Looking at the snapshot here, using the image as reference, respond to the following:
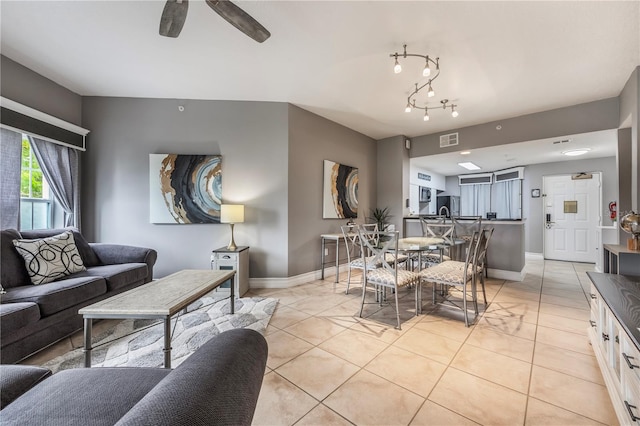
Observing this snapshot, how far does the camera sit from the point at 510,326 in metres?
2.46

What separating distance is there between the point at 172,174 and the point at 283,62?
216 cm

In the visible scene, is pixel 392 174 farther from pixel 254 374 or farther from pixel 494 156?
pixel 254 374

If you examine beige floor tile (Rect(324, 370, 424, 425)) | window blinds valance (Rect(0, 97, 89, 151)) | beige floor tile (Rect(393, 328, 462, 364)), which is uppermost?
window blinds valance (Rect(0, 97, 89, 151))

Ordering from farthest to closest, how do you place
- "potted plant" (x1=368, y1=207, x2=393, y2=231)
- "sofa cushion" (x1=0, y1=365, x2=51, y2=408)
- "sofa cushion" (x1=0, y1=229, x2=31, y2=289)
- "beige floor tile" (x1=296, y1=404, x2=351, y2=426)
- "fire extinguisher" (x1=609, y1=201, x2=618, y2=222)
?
"potted plant" (x1=368, y1=207, x2=393, y2=231) → "fire extinguisher" (x1=609, y1=201, x2=618, y2=222) → "sofa cushion" (x1=0, y1=229, x2=31, y2=289) → "beige floor tile" (x1=296, y1=404, x2=351, y2=426) → "sofa cushion" (x1=0, y1=365, x2=51, y2=408)

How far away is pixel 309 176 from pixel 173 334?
9.03ft

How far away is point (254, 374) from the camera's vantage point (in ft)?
2.77

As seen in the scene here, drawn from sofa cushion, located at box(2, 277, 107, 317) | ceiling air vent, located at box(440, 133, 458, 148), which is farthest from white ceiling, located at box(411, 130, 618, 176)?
sofa cushion, located at box(2, 277, 107, 317)

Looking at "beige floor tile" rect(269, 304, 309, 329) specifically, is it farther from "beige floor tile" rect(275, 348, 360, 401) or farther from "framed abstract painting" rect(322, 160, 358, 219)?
"framed abstract painting" rect(322, 160, 358, 219)

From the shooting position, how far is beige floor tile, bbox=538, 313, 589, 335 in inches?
93.7

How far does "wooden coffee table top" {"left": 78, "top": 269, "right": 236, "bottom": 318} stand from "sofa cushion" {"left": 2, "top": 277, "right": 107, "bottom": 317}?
55 cm

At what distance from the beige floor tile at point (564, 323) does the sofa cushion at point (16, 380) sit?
12.1 feet

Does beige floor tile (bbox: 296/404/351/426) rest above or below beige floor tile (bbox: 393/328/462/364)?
below

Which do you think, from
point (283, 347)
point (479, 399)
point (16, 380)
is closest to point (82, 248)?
point (16, 380)

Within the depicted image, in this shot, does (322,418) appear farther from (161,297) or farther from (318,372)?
(161,297)
